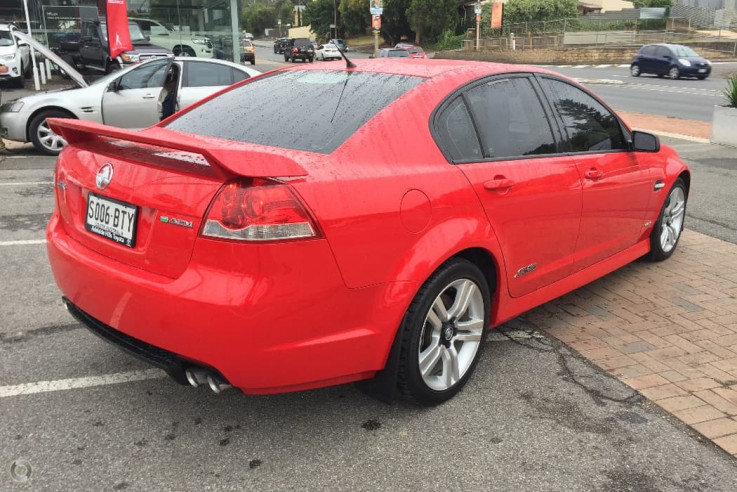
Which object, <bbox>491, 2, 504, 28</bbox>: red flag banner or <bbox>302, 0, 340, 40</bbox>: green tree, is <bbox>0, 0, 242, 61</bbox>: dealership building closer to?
<bbox>491, 2, 504, 28</bbox>: red flag banner

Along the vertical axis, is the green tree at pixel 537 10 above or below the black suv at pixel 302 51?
above

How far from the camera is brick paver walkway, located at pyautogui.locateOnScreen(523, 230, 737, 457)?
3289 millimetres

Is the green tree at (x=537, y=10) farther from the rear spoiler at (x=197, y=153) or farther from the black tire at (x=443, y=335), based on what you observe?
the rear spoiler at (x=197, y=153)

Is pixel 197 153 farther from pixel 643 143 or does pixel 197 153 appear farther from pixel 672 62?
pixel 672 62

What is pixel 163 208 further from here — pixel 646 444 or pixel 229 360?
pixel 646 444

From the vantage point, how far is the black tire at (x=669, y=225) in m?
5.05

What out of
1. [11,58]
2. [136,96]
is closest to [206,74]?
[136,96]

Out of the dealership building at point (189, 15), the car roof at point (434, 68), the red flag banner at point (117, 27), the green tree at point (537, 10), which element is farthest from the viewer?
the green tree at point (537, 10)

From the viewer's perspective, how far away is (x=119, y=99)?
32.0 ft

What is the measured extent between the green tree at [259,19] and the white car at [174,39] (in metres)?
123

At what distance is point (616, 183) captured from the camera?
4.14m

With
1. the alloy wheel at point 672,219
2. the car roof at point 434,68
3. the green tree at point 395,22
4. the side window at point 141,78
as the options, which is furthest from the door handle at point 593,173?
the green tree at point 395,22

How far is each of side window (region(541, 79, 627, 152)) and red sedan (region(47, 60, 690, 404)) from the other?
0.05 meters

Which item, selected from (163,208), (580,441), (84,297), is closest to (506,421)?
(580,441)
